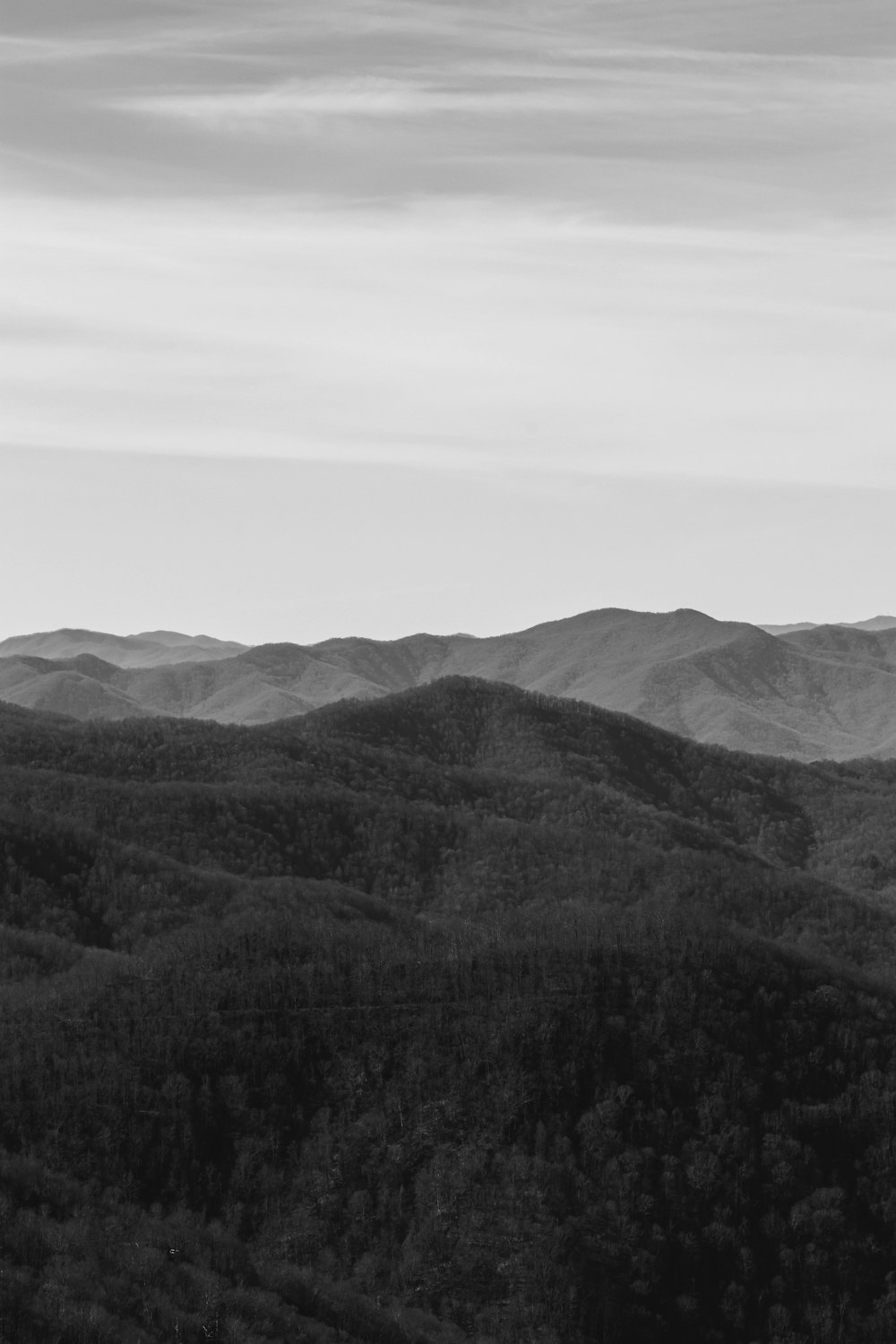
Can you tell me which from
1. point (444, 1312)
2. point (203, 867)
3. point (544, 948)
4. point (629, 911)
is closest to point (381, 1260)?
point (444, 1312)

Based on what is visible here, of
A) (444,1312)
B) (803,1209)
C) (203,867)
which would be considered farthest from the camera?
(203,867)

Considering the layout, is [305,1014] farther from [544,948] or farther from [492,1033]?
[544,948]

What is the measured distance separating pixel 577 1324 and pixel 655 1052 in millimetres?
24520

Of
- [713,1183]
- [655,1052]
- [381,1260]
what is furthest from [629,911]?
[381,1260]

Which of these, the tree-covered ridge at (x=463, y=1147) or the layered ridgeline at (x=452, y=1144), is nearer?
the layered ridgeline at (x=452, y=1144)

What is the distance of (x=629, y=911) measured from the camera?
16875 cm

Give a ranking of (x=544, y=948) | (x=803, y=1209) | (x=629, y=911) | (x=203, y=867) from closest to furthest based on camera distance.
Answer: (x=803, y=1209), (x=544, y=948), (x=629, y=911), (x=203, y=867)

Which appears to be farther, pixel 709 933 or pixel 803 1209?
pixel 709 933

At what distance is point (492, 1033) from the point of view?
109250 millimetres

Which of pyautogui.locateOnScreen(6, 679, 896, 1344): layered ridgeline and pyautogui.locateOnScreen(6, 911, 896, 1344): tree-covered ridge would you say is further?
pyautogui.locateOnScreen(6, 911, 896, 1344): tree-covered ridge

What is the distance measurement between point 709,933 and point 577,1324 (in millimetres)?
44770

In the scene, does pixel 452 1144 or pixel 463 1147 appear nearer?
pixel 463 1147

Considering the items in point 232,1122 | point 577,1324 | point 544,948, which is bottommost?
point 577,1324

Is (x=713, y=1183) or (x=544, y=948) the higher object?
(x=544, y=948)
